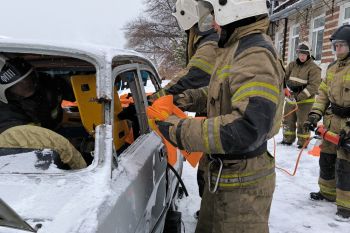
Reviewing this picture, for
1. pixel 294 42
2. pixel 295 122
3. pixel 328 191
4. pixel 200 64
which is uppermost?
pixel 294 42

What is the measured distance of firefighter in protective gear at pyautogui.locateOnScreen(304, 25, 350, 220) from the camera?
156 inches

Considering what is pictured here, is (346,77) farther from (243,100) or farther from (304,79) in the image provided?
(304,79)

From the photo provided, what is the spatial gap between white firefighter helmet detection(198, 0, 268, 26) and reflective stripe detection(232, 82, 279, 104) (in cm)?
38

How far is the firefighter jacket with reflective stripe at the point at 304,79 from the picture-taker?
22.6ft

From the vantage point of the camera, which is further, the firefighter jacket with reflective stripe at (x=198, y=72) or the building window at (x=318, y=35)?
the building window at (x=318, y=35)

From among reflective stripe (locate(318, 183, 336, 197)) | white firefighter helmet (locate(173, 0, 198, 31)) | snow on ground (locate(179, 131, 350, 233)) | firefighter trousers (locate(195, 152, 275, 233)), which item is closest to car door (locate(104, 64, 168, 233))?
firefighter trousers (locate(195, 152, 275, 233))

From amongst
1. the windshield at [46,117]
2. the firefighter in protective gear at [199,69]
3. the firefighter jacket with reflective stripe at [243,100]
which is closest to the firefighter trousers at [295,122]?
the firefighter in protective gear at [199,69]

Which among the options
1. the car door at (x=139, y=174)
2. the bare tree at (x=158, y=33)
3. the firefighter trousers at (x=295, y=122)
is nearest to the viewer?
the car door at (x=139, y=174)

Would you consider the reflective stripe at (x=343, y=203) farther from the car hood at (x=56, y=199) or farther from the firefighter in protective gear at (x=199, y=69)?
the car hood at (x=56, y=199)

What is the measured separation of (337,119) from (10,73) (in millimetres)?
3220

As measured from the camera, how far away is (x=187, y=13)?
382 cm

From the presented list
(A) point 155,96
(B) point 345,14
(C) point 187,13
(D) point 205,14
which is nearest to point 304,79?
(C) point 187,13

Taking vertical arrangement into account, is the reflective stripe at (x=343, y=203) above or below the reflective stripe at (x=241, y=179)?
below

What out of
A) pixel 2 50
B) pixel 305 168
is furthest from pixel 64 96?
pixel 305 168
